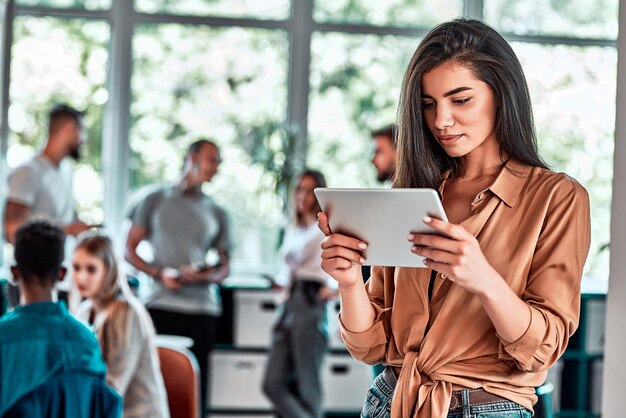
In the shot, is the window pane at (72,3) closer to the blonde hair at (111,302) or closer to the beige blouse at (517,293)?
the blonde hair at (111,302)

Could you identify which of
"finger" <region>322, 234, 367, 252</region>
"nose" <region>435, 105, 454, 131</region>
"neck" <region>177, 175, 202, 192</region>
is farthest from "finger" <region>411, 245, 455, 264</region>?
"neck" <region>177, 175, 202, 192</region>

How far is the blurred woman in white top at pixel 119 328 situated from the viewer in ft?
10.6

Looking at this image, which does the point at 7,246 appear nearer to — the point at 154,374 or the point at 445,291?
the point at 154,374

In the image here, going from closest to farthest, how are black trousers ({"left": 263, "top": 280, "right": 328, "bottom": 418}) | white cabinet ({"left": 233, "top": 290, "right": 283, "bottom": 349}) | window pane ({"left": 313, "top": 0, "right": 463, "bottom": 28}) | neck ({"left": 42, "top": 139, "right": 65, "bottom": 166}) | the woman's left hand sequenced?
the woman's left hand
black trousers ({"left": 263, "top": 280, "right": 328, "bottom": 418})
neck ({"left": 42, "top": 139, "right": 65, "bottom": 166})
white cabinet ({"left": 233, "top": 290, "right": 283, "bottom": 349})
window pane ({"left": 313, "top": 0, "right": 463, "bottom": 28})

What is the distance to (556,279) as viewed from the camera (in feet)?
5.09

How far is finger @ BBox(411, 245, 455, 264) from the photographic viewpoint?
1.48m

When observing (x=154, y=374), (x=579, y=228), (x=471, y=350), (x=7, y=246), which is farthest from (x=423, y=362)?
(x=7, y=246)

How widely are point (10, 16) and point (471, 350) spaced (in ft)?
17.5

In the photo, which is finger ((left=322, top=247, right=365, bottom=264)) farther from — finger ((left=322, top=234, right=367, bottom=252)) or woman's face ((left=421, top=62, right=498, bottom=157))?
woman's face ((left=421, top=62, right=498, bottom=157))

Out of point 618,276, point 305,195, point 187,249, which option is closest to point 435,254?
point 618,276

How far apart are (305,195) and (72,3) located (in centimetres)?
215

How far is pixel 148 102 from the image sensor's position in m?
6.42

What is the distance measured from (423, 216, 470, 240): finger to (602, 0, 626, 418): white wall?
2.07 ft

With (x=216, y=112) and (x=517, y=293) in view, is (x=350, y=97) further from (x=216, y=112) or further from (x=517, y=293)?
(x=517, y=293)
